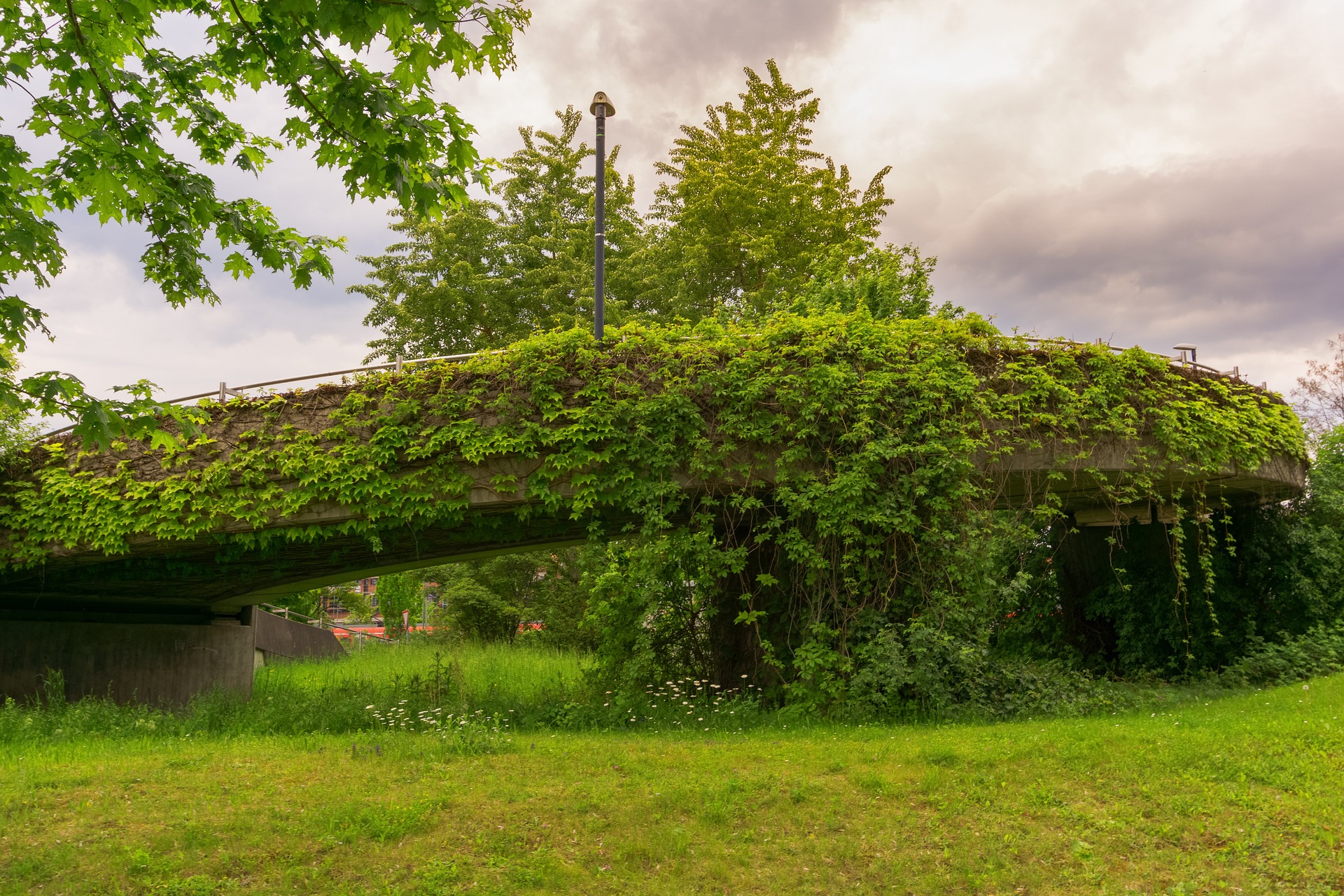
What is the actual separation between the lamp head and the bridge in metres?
3.90

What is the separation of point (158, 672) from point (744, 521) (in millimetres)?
11624

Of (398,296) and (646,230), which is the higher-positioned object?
(646,230)

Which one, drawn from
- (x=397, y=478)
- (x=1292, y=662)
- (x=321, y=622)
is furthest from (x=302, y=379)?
(x=321, y=622)

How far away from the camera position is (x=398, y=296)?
90.2 feet

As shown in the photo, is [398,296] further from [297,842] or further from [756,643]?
[297,842]

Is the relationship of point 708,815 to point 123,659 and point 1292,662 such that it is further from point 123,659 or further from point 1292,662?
point 123,659

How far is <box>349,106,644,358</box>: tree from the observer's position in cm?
2598

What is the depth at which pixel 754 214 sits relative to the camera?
24766 mm

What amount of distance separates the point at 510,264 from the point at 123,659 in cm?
1553

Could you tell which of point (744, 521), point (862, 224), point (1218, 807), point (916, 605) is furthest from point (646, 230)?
point (1218, 807)

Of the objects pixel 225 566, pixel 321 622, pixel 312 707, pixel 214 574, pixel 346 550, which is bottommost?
pixel 321 622

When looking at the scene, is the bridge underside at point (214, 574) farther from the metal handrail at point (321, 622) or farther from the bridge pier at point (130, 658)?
the metal handrail at point (321, 622)

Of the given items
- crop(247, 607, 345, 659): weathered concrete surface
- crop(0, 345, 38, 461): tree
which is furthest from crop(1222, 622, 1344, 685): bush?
crop(247, 607, 345, 659): weathered concrete surface

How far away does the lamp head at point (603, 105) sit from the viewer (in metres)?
12.7
